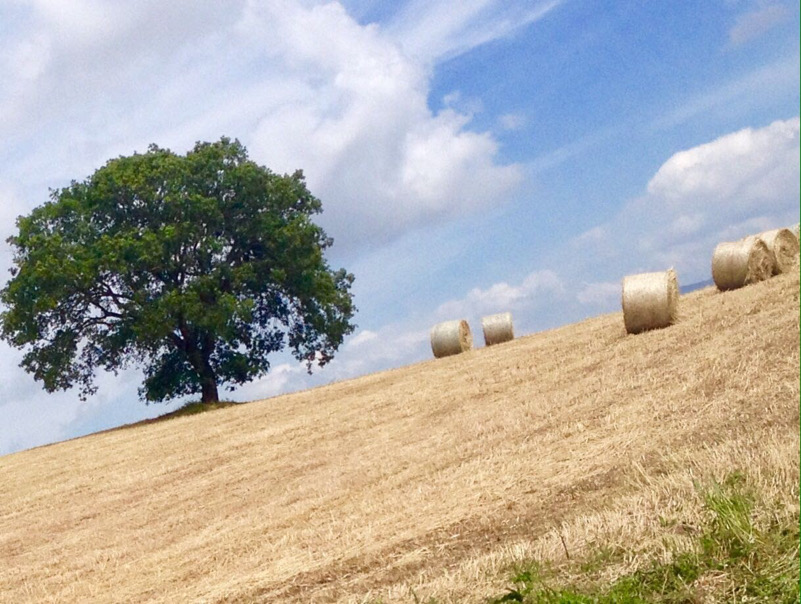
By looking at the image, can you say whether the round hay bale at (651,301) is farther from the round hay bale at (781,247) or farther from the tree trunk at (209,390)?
the tree trunk at (209,390)

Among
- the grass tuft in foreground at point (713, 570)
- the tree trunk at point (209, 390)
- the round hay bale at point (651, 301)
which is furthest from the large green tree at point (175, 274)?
the grass tuft in foreground at point (713, 570)

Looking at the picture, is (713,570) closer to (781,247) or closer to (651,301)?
(651,301)

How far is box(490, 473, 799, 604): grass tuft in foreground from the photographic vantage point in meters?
5.57

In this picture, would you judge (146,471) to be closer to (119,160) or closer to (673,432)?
(673,432)

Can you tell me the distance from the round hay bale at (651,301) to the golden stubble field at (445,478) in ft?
1.69

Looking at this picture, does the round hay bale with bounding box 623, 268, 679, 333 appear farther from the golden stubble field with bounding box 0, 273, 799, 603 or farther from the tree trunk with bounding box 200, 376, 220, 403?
the tree trunk with bounding box 200, 376, 220, 403

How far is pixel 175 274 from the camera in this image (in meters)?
34.3

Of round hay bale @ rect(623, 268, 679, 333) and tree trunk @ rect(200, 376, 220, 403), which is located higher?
tree trunk @ rect(200, 376, 220, 403)

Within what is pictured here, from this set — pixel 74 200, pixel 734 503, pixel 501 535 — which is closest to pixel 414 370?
pixel 74 200

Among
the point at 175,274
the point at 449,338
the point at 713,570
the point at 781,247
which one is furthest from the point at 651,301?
the point at 175,274

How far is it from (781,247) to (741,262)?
1.27 meters

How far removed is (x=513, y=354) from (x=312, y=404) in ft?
17.2

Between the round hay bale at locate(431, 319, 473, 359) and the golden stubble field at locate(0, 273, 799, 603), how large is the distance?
5.02 metres

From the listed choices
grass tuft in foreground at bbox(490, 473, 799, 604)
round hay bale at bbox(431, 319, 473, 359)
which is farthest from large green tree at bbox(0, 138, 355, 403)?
grass tuft in foreground at bbox(490, 473, 799, 604)
